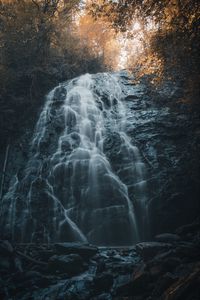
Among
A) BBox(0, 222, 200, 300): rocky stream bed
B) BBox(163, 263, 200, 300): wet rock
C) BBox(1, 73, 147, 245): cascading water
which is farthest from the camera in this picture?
BBox(1, 73, 147, 245): cascading water

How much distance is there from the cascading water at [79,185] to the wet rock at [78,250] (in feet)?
5.83

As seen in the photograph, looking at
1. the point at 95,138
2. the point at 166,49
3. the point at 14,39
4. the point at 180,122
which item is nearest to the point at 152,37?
the point at 166,49

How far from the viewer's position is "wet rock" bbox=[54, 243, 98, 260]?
33.6 feet

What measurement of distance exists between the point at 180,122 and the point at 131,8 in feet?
21.7

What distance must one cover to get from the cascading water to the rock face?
0.13ft

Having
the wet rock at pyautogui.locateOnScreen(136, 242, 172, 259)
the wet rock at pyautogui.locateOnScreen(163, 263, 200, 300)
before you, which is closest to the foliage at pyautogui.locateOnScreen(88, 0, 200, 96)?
the wet rock at pyautogui.locateOnScreen(136, 242, 172, 259)

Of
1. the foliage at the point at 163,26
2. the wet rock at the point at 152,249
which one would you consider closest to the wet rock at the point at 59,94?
the foliage at the point at 163,26

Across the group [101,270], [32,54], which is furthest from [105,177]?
[32,54]

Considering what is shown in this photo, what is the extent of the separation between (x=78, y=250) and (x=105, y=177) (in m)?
4.50

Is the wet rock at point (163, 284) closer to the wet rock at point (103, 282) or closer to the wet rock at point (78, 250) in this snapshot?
the wet rock at point (103, 282)

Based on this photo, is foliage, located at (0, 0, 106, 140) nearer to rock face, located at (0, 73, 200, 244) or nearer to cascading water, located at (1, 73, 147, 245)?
rock face, located at (0, 73, 200, 244)

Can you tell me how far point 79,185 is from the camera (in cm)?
1409

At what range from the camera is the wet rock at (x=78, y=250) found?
404 inches

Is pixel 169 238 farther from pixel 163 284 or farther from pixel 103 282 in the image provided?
pixel 163 284
